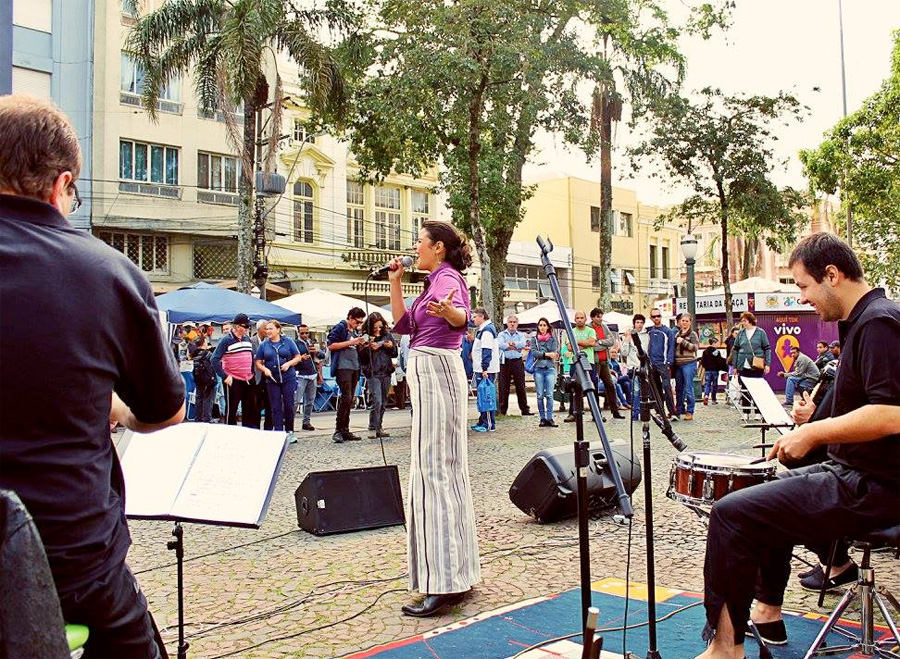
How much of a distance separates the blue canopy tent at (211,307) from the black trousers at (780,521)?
13.8 metres

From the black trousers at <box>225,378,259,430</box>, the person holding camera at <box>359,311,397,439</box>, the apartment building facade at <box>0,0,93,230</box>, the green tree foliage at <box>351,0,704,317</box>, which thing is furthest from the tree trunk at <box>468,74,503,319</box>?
the apartment building facade at <box>0,0,93,230</box>

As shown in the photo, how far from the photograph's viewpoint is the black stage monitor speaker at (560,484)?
6.27 metres

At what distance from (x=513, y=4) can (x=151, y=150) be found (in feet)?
60.3

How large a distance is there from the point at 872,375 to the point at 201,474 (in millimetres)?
2589

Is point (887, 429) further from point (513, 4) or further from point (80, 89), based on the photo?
point (80, 89)

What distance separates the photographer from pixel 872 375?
3.15 m

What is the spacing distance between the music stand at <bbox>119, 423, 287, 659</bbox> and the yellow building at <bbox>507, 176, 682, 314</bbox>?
42.4m

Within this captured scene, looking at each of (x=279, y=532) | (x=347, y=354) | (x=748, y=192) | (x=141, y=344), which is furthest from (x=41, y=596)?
(x=748, y=192)

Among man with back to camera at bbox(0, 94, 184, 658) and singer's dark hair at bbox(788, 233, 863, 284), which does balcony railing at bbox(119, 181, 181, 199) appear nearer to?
singer's dark hair at bbox(788, 233, 863, 284)

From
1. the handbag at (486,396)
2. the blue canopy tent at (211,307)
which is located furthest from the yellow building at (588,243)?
the handbag at (486,396)

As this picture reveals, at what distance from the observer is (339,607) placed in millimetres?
4512

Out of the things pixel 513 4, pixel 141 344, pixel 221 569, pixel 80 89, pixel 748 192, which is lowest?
pixel 221 569

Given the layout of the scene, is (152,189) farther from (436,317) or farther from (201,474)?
(201,474)

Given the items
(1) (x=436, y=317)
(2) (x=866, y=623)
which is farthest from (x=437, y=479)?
(2) (x=866, y=623)
